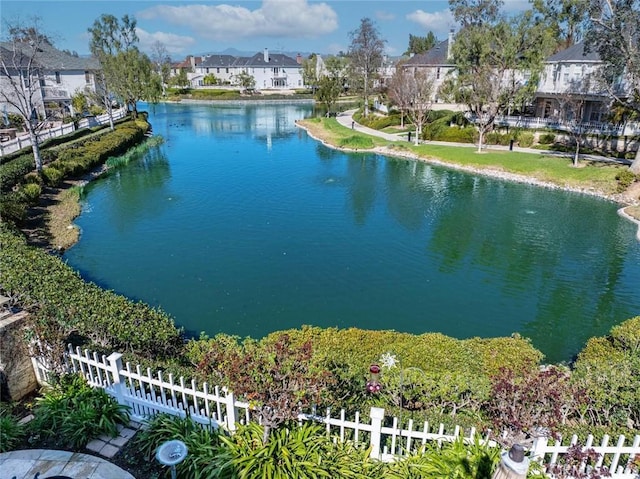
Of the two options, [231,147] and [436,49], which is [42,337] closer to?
[231,147]

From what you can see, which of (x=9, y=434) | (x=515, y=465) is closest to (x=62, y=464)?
(x=9, y=434)

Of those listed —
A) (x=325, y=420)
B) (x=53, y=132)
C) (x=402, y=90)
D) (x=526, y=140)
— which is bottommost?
(x=325, y=420)

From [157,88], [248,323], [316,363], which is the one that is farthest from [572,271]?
[157,88]

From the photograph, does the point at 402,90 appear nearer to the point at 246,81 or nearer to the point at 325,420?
the point at 325,420

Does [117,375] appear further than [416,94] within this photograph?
No

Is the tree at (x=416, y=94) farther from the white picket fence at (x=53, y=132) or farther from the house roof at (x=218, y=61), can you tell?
the house roof at (x=218, y=61)

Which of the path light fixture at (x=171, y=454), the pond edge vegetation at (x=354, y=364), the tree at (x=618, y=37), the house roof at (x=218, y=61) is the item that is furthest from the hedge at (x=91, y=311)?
the house roof at (x=218, y=61)

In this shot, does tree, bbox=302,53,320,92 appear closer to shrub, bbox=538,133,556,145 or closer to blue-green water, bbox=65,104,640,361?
shrub, bbox=538,133,556,145

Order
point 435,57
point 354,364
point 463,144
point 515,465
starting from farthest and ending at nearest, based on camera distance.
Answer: point 435,57 → point 463,144 → point 354,364 → point 515,465
